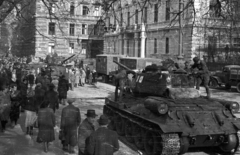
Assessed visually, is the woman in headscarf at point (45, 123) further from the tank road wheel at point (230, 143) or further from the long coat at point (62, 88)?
the long coat at point (62, 88)

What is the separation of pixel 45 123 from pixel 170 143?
10.4 ft

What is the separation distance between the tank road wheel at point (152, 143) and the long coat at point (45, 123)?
261 cm

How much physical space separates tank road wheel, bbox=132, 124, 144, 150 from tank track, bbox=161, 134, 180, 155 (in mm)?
1416

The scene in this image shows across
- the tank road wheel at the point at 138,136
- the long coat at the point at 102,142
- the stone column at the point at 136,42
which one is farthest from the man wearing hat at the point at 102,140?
the stone column at the point at 136,42

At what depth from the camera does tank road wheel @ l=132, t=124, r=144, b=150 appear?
9.96 m

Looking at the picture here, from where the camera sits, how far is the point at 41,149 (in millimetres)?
9266

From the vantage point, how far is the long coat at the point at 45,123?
873 centimetres

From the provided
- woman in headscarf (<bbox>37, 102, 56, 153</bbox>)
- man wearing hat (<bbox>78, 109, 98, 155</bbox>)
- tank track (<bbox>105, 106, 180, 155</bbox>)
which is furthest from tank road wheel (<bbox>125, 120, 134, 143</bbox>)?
man wearing hat (<bbox>78, 109, 98, 155</bbox>)

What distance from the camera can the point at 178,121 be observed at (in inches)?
349

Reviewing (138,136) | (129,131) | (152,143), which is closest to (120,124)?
(129,131)

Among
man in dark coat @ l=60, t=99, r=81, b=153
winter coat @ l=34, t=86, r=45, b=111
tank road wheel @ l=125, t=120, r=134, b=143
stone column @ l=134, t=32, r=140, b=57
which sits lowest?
tank road wheel @ l=125, t=120, r=134, b=143

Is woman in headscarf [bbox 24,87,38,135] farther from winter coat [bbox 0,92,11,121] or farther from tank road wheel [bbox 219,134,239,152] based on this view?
tank road wheel [bbox 219,134,239,152]

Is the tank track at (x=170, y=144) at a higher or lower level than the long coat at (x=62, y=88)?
lower

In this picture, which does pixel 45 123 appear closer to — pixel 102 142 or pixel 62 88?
pixel 102 142
